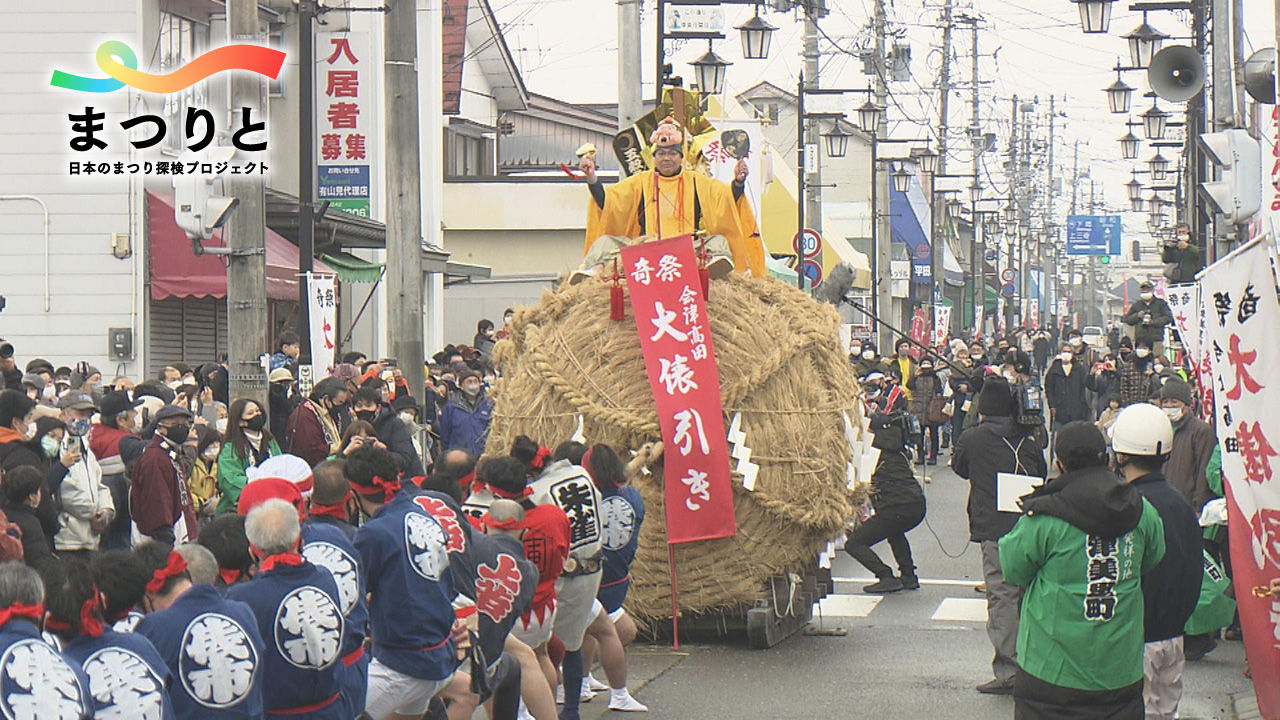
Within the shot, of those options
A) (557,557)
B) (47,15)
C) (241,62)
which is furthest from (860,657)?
(47,15)

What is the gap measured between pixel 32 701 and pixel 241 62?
914cm

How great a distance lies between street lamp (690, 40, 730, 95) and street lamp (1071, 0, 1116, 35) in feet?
15.5

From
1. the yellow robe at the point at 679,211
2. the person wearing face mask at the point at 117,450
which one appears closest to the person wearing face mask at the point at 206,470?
the person wearing face mask at the point at 117,450

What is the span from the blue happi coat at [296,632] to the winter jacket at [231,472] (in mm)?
4943

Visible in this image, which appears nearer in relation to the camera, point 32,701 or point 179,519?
point 32,701

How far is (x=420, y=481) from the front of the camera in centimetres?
891

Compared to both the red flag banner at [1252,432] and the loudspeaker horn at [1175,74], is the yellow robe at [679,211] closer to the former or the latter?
the red flag banner at [1252,432]

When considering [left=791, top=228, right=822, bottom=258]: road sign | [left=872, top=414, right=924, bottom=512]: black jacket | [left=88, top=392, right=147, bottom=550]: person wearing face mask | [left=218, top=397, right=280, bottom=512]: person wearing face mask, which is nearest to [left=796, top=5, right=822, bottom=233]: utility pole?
[left=791, top=228, right=822, bottom=258]: road sign

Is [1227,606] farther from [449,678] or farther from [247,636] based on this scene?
[247,636]

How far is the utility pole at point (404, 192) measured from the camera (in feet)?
57.8

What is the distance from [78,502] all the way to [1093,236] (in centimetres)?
6454

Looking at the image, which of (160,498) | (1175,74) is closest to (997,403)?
(160,498)

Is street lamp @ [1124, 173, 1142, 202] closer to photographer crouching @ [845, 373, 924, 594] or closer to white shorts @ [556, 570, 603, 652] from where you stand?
photographer crouching @ [845, 373, 924, 594]
